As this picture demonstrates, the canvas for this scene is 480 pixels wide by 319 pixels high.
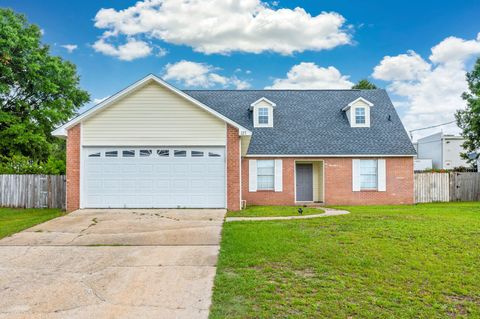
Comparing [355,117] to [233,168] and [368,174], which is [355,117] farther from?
[233,168]

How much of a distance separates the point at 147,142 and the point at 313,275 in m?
9.28

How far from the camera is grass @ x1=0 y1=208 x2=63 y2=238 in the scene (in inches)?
380

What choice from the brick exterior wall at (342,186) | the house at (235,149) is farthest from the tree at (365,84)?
the brick exterior wall at (342,186)

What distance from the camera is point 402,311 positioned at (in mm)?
4059

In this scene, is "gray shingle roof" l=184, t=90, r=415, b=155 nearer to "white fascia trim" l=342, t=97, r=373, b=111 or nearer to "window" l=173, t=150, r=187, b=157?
"white fascia trim" l=342, t=97, r=373, b=111

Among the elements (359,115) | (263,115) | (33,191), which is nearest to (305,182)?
(263,115)

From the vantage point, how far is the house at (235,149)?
12.9m

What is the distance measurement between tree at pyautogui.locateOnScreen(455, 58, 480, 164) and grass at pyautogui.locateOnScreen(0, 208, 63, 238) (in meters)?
26.1

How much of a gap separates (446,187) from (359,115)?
6.31 meters

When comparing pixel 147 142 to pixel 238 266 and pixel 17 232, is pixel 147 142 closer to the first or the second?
pixel 17 232

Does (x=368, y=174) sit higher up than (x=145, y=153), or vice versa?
(x=145, y=153)

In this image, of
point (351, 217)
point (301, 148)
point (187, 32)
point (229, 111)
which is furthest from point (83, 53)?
point (351, 217)

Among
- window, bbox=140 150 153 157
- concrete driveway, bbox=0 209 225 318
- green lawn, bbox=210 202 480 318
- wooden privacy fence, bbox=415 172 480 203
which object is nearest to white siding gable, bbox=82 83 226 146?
window, bbox=140 150 153 157

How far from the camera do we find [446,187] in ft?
60.5
